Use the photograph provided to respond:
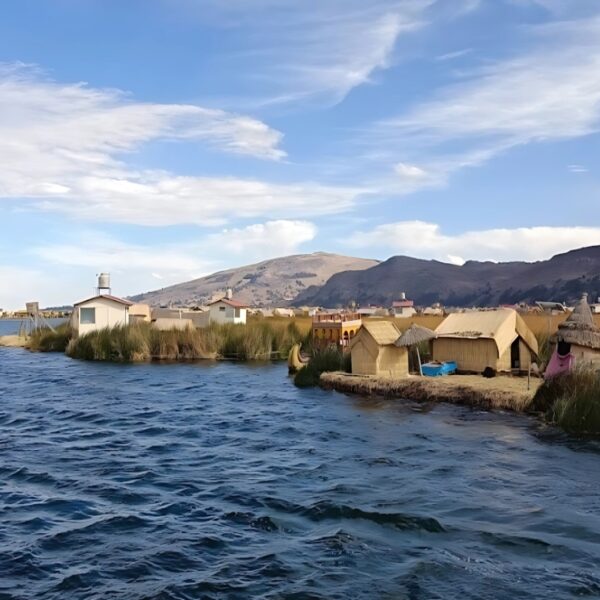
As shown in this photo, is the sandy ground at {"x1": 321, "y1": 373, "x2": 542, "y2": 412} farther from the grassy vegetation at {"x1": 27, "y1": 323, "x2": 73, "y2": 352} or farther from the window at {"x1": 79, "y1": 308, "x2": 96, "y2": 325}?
the grassy vegetation at {"x1": 27, "y1": 323, "x2": 73, "y2": 352}

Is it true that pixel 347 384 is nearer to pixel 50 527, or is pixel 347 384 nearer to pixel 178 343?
pixel 50 527

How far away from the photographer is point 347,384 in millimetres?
25594

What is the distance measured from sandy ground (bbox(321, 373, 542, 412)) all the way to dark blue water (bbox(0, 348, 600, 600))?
2.35 feet

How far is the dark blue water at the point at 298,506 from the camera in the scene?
8836 millimetres

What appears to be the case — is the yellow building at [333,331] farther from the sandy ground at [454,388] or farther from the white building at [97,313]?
the white building at [97,313]

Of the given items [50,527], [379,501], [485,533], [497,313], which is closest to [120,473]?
[50,527]

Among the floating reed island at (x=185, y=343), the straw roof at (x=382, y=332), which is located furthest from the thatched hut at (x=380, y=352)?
the floating reed island at (x=185, y=343)

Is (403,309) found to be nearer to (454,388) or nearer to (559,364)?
(454,388)

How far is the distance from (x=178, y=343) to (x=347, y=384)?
18.6 metres

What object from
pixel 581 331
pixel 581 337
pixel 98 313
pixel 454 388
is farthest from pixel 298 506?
pixel 98 313

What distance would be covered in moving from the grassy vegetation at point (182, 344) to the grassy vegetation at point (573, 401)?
23595 mm

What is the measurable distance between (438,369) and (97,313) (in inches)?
1206

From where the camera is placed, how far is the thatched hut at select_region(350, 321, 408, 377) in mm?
25578

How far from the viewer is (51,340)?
51781 millimetres
